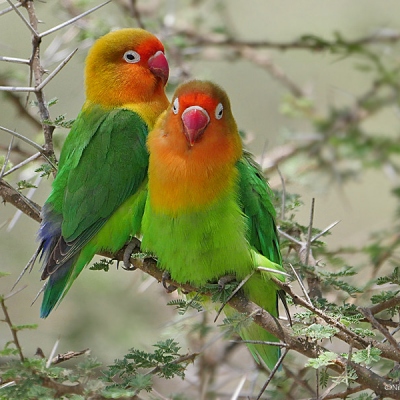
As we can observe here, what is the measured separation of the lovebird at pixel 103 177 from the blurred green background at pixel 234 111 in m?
0.43

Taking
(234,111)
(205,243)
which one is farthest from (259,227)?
(234,111)

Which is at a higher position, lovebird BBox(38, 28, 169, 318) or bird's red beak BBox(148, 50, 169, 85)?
bird's red beak BBox(148, 50, 169, 85)

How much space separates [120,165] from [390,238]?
1.81 metres

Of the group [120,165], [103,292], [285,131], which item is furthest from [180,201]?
[103,292]

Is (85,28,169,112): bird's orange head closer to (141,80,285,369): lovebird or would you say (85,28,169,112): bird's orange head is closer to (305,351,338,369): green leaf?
(141,80,285,369): lovebird

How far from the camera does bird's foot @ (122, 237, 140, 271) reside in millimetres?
3498

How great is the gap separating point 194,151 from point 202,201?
240 millimetres

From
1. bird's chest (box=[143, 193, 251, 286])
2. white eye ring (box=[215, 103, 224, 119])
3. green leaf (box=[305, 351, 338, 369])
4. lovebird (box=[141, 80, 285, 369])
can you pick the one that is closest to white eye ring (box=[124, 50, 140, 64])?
lovebird (box=[141, 80, 285, 369])

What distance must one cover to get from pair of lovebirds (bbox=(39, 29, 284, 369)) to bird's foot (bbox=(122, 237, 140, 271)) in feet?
0.17

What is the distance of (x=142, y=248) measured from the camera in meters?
3.31

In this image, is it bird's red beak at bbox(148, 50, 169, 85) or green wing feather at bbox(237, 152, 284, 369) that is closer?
green wing feather at bbox(237, 152, 284, 369)

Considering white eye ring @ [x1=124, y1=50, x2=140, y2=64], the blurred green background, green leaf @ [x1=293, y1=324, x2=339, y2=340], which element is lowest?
the blurred green background

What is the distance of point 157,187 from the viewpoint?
3.21m

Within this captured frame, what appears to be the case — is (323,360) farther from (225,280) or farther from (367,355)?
(225,280)
